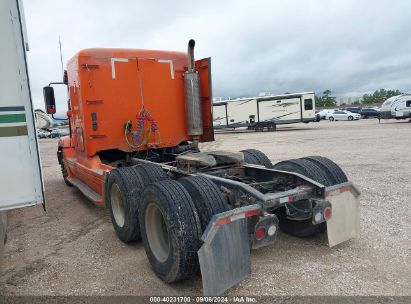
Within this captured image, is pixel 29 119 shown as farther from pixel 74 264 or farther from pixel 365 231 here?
pixel 365 231

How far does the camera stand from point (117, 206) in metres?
5.23

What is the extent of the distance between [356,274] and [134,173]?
3003 millimetres

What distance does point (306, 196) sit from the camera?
3.90 m

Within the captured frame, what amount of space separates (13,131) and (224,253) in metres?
2.23

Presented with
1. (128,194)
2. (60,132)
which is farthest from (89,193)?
(60,132)

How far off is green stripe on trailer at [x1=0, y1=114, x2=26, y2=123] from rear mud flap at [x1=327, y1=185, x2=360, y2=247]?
3.19 metres

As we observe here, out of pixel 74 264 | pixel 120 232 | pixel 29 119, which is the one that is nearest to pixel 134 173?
pixel 120 232

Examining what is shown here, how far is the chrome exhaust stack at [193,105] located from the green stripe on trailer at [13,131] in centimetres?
369

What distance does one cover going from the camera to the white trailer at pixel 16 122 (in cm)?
321

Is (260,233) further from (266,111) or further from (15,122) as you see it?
(266,111)

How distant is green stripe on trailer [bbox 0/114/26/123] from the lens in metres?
3.24

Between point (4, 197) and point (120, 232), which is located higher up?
point (4, 197)

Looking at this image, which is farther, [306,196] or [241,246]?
[306,196]

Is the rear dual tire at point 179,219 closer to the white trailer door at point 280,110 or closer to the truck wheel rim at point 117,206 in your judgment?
the truck wheel rim at point 117,206
